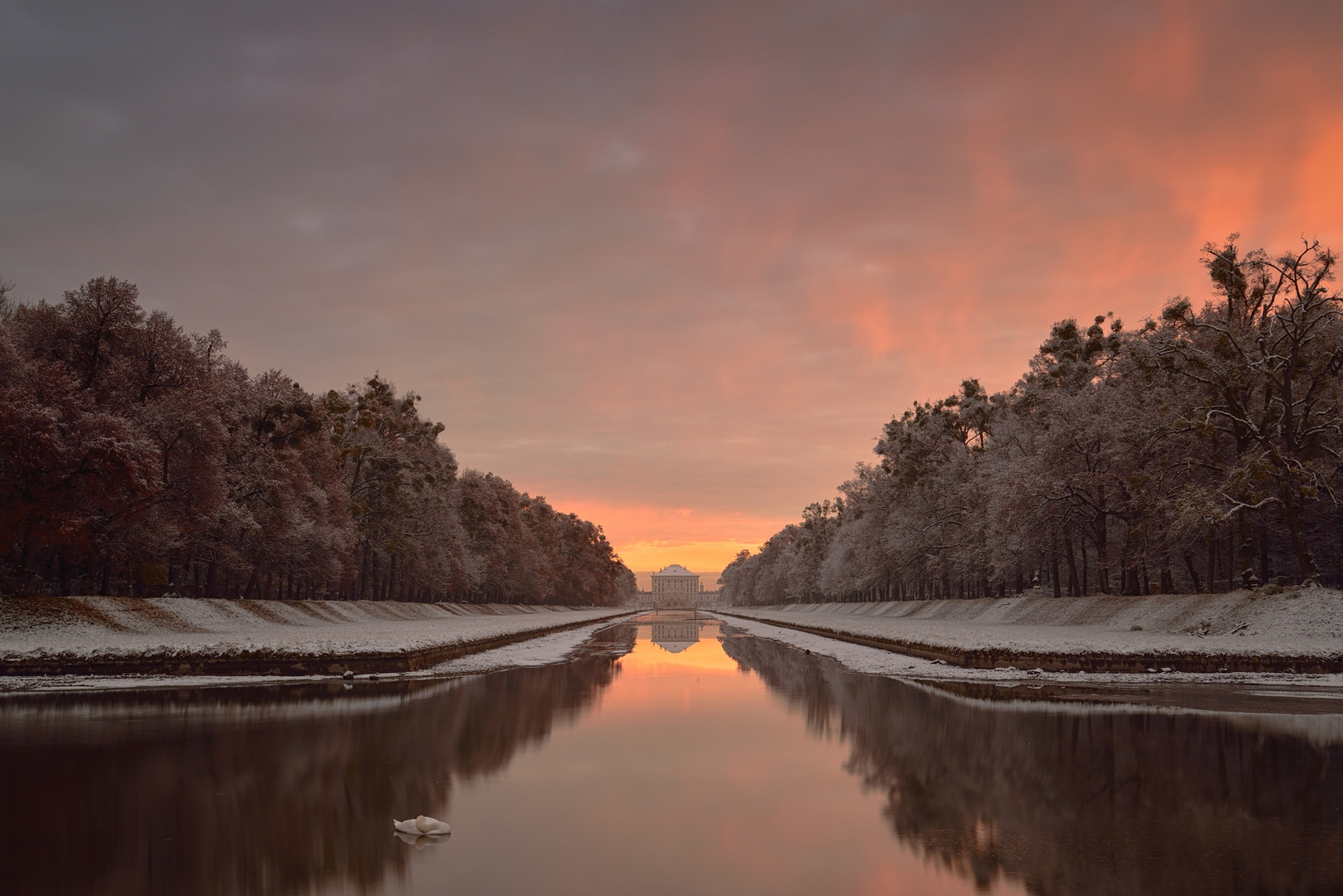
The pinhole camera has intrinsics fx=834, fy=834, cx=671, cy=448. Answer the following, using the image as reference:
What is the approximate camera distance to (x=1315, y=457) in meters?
36.8

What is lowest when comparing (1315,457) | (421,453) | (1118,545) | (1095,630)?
(1095,630)

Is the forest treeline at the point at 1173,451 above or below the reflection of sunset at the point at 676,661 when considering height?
above

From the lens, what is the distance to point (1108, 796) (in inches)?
373

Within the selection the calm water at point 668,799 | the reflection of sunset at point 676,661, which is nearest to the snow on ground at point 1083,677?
the reflection of sunset at point 676,661

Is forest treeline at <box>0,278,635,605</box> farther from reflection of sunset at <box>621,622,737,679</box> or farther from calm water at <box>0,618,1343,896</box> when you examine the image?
reflection of sunset at <box>621,622,737,679</box>

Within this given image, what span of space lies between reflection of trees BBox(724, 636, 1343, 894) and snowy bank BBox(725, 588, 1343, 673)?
856cm

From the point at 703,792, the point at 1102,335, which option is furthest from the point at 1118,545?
the point at 703,792

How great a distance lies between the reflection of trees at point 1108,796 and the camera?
23.1 feet

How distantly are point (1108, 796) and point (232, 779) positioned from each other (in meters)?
10.4

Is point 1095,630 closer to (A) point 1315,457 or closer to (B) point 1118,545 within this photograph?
(A) point 1315,457

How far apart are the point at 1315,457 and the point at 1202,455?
4.63 m

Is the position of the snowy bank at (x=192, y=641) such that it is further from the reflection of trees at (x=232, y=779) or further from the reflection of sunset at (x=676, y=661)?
the reflection of sunset at (x=676, y=661)

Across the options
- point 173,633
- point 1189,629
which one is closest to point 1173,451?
point 1189,629

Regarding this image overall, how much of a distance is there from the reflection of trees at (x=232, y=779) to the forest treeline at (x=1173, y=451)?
1236 inches
